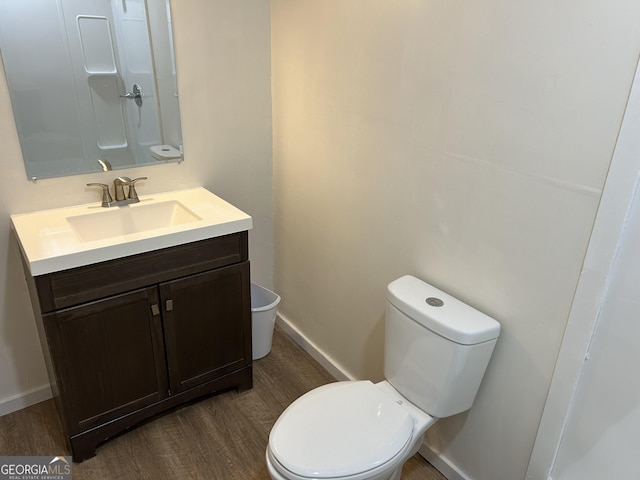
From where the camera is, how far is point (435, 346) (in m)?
1.46

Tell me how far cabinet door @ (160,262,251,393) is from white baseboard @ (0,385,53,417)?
2.08ft

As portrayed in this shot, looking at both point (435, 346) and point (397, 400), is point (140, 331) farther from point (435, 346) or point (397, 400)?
point (435, 346)

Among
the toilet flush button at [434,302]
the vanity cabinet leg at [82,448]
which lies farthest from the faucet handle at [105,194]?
the toilet flush button at [434,302]

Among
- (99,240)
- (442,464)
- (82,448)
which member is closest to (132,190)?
(99,240)

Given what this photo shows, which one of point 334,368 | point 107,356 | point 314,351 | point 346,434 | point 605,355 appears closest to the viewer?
point 605,355

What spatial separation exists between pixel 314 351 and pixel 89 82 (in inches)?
61.3

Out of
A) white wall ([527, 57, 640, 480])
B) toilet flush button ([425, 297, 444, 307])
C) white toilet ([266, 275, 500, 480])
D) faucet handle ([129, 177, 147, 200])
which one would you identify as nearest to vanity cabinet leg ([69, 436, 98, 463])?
white toilet ([266, 275, 500, 480])

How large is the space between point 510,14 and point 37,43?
1547mm

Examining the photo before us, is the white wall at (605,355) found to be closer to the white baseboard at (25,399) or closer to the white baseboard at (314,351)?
the white baseboard at (314,351)

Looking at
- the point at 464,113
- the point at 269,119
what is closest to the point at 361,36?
the point at 464,113

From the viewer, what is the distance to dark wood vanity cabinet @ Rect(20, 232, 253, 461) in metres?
1.62

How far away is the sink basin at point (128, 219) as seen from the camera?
6.14 feet

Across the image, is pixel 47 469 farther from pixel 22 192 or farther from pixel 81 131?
pixel 81 131

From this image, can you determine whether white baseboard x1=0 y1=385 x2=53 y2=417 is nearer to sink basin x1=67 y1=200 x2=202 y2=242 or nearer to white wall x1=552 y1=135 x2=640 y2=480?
sink basin x1=67 y1=200 x2=202 y2=242
